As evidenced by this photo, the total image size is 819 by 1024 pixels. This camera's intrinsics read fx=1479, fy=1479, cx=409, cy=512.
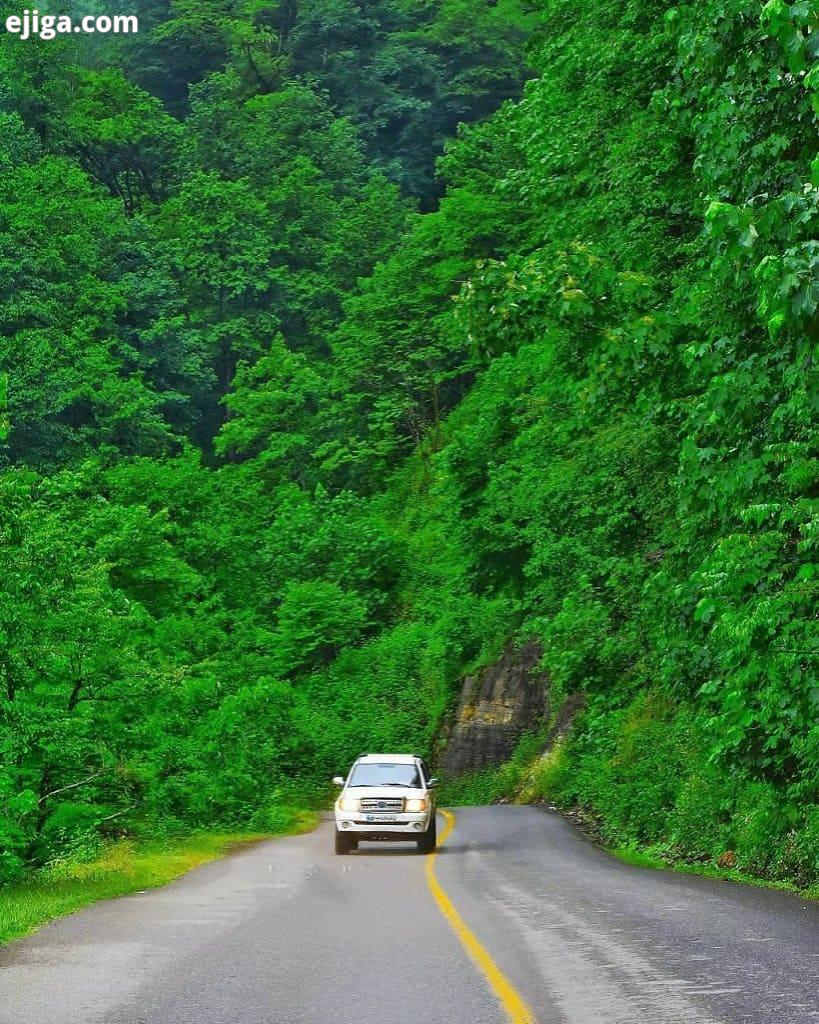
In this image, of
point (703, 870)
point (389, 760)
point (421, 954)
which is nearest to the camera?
point (421, 954)

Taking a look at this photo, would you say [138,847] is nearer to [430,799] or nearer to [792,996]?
[430,799]

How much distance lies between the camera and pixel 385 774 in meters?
27.4

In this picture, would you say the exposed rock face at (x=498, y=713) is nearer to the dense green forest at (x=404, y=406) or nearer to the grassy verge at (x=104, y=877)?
the dense green forest at (x=404, y=406)

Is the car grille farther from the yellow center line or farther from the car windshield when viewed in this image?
the yellow center line

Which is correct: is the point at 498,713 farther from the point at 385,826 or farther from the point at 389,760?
the point at 385,826

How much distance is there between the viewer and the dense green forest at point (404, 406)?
15.0 meters

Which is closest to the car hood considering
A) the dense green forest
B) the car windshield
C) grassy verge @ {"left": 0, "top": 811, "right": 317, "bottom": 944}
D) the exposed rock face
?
the car windshield

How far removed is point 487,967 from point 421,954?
109 cm

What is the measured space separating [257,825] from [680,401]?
775 inches

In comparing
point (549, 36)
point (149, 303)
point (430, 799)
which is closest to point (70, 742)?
point (430, 799)

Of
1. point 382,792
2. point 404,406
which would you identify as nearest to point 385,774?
point 382,792

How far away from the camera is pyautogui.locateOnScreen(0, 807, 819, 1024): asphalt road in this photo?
9078 millimetres

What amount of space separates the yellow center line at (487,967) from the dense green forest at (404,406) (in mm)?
3517

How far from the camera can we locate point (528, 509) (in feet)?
120
